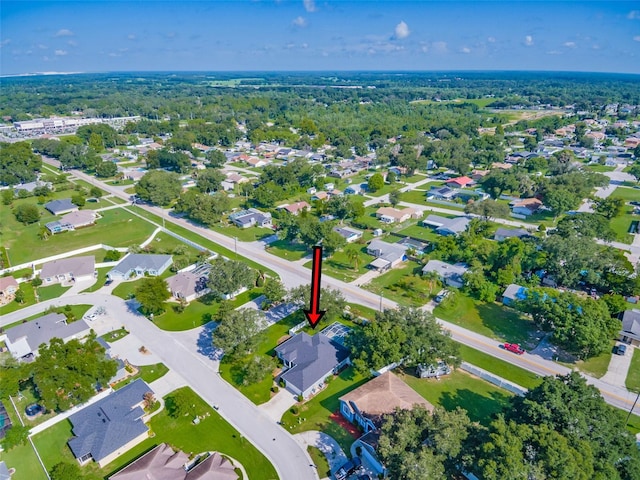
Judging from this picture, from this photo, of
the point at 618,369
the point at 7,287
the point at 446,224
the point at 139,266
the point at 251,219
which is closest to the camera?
the point at 618,369

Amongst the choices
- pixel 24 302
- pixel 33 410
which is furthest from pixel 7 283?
pixel 33 410

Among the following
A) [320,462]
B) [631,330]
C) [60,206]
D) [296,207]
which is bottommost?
[320,462]

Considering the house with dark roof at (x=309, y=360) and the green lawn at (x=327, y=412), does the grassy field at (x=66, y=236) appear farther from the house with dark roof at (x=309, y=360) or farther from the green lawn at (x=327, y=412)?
the green lawn at (x=327, y=412)

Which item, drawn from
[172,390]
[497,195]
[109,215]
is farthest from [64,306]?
[497,195]

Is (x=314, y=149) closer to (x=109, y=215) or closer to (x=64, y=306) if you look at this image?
(x=109, y=215)

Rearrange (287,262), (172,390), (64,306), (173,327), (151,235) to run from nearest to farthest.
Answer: (172,390) < (173,327) < (64,306) < (287,262) < (151,235)

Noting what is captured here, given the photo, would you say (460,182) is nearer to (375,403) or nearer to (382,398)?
(382,398)
